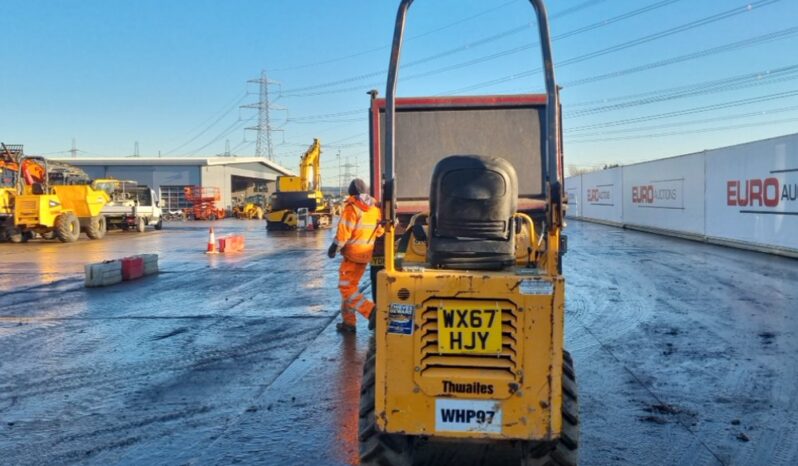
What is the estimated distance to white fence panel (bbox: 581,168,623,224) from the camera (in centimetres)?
3227

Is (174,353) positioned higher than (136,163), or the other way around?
(136,163)

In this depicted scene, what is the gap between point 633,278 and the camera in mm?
12453

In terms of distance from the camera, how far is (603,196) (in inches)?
1411

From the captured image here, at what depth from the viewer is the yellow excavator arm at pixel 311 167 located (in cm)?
3331

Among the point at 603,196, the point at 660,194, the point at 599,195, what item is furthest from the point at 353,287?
the point at 599,195

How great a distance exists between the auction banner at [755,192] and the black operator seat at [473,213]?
14.9 m

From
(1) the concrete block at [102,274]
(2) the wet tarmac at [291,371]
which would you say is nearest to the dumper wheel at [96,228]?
(2) the wet tarmac at [291,371]

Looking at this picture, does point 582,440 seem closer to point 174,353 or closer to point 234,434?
point 234,434

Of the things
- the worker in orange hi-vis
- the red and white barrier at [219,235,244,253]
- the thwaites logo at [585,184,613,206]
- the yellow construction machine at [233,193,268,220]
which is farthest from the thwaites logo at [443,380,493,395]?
the yellow construction machine at [233,193,268,220]

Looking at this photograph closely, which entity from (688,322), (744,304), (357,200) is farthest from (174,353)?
(744,304)

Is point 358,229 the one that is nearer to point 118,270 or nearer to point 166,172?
point 118,270

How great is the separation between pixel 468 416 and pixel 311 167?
101ft

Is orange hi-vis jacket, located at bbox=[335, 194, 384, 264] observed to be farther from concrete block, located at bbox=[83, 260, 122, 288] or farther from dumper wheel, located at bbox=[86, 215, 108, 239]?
dumper wheel, located at bbox=[86, 215, 108, 239]

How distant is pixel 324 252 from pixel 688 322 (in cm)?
1222
